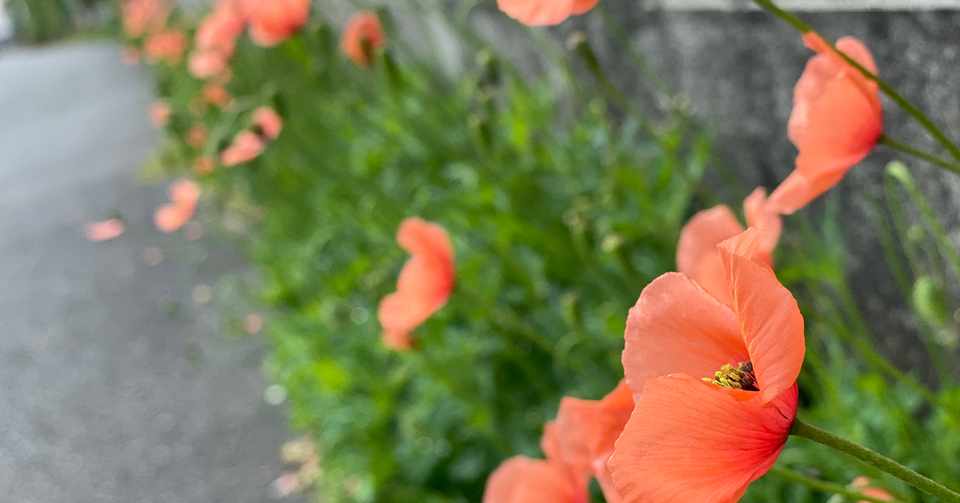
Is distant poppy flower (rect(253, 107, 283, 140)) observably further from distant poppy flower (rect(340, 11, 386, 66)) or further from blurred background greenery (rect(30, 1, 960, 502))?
distant poppy flower (rect(340, 11, 386, 66))

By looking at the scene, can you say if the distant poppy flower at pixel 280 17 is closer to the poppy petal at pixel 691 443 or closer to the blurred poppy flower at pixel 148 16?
the poppy petal at pixel 691 443

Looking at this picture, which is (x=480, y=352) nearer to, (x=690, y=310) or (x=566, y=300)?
(x=566, y=300)

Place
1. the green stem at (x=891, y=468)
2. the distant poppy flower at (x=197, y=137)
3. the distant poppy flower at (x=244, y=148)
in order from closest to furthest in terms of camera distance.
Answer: the green stem at (x=891, y=468), the distant poppy flower at (x=244, y=148), the distant poppy flower at (x=197, y=137)

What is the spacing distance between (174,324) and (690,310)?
12.5 ft

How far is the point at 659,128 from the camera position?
2.52m

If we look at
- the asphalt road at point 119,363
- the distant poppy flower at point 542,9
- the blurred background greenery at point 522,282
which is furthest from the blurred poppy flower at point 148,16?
the distant poppy flower at point 542,9

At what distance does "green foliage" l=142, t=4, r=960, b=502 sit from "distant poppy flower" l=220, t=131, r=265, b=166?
0.29 ft

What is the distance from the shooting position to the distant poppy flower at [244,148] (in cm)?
256

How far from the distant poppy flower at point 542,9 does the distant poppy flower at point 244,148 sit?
5.69ft

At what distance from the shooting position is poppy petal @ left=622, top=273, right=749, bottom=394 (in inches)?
25.4

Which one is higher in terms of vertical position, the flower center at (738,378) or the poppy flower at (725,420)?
the poppy flower at (725,420)

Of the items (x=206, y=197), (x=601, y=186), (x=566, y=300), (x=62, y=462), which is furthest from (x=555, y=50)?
(x=206, y=197)

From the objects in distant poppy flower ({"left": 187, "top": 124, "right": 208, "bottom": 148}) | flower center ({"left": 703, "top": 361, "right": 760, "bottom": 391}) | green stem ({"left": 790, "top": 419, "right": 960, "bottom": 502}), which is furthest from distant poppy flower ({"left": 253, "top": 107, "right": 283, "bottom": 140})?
green stem ({"left": 790, "top": 419, "right": 960, "bottom": 502})

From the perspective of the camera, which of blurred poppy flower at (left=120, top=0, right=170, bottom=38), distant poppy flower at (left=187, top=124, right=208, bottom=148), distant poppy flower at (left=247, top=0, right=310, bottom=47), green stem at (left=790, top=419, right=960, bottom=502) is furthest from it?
blurred poppy flower at (left=120, top=0, right=170, bottom=38)
